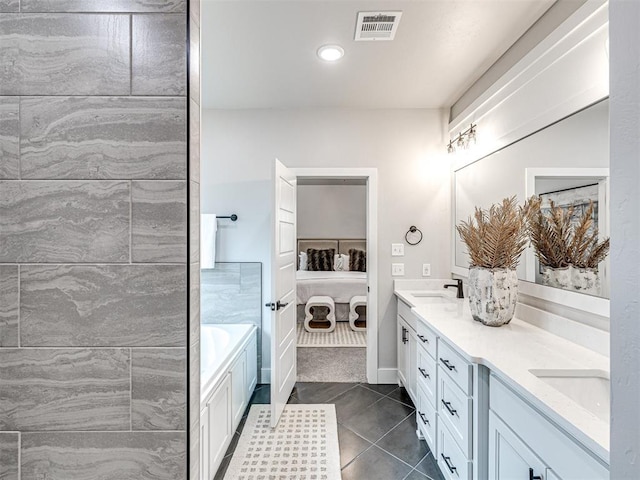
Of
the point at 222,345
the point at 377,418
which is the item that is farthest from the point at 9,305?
the point at 377,418

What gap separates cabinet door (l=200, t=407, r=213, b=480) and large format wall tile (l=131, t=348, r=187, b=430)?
1014 millimetres

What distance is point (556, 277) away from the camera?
171 centimetres

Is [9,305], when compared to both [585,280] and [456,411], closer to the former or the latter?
[456,411]

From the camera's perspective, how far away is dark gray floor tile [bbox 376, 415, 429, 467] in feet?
6.76

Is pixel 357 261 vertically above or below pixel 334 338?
above

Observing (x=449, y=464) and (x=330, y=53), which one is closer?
(x=449, y=464)

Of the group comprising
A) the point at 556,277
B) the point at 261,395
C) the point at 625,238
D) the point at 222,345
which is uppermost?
the point at 625,238

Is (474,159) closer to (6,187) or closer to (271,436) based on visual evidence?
(271,436)

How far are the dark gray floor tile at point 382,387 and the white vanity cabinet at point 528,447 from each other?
5.30ft

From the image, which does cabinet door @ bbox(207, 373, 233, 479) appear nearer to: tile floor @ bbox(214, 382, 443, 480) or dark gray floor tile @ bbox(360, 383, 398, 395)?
tile floor @ bbox(214, 382, 443, 480)

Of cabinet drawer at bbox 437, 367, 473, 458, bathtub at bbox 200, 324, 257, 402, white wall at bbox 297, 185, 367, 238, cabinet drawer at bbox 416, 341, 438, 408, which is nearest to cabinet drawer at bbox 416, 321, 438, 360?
cabinet drawer at bbox 416, 341, 438, 408

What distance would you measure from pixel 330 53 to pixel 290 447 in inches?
99.4

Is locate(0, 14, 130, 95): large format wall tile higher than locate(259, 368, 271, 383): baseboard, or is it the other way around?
locate(0, 14, 130, 95): large format wall tile

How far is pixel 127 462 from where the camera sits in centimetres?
74
